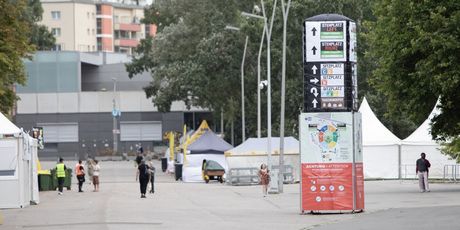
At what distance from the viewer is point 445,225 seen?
921 inches

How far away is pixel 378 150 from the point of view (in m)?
57.7

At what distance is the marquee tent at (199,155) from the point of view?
6506 cm

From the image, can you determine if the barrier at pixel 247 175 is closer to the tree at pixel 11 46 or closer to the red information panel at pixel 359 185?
the tree at pixel 11 46

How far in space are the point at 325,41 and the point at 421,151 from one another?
28702 millimetres

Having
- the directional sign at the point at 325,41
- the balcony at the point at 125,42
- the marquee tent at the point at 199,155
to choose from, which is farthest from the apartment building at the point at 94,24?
the directional sign at the point at 325,41

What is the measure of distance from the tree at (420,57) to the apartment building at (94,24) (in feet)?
341

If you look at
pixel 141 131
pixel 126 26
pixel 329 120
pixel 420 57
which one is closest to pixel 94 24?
pixel 126 26

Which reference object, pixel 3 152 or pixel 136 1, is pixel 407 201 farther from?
pixel 136 1

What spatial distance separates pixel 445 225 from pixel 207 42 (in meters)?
51.3

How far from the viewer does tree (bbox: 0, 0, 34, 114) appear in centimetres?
3519

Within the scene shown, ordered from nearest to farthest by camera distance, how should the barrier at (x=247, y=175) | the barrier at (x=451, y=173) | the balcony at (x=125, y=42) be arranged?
1. the barrier at (x=451, y=173)
2. the barrier at (x=247, y=175)
3. the balcony at (x=125, y=42)

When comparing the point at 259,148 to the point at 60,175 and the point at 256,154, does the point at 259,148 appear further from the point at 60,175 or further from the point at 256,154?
the point at 60,175

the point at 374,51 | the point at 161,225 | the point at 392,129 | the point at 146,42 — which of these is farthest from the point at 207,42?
the point at 161,225

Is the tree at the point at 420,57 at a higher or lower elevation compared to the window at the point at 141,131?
higher
